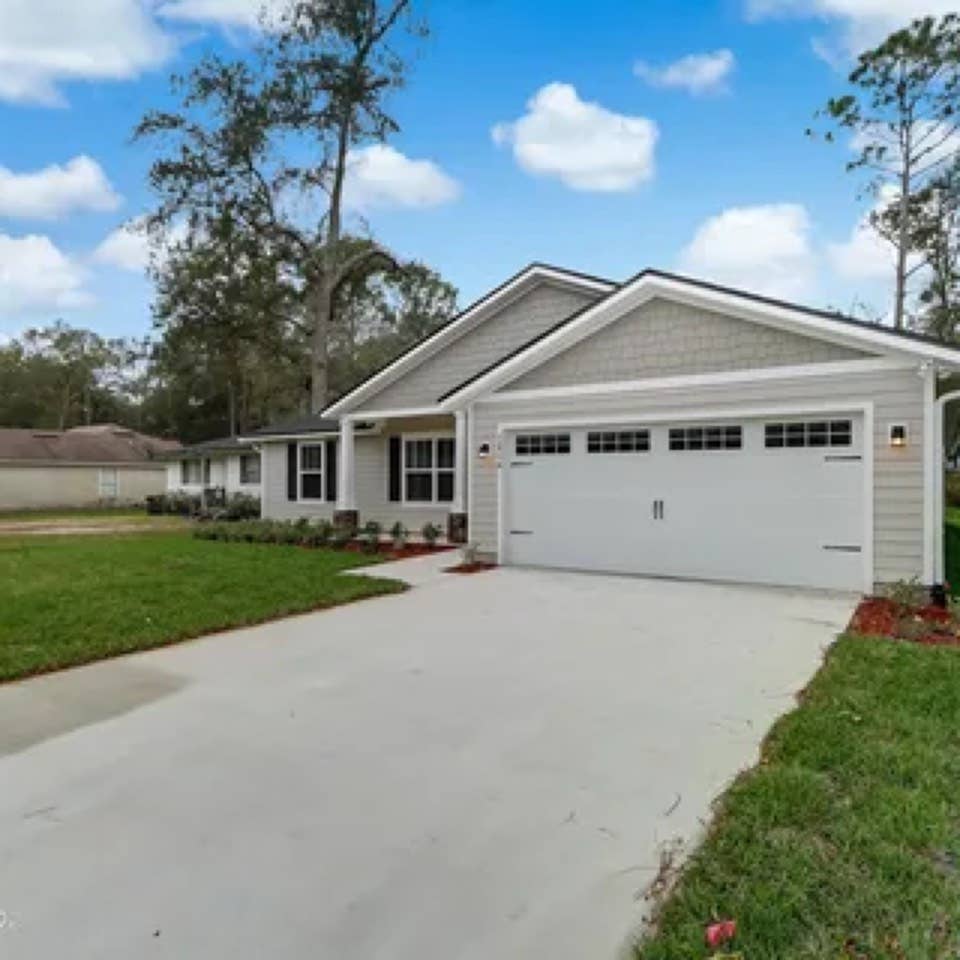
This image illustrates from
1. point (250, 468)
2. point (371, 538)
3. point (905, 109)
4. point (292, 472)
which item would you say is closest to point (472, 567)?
point (371, 538)

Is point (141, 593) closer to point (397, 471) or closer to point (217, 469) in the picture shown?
point (397, 471)

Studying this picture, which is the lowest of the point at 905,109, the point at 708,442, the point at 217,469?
the point at 217,469

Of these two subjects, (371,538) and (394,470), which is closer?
(371,538)

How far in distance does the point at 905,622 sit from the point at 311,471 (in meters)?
13.6

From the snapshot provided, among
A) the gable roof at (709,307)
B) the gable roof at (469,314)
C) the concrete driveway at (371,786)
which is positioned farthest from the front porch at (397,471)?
the concrete driveway at (371,786)

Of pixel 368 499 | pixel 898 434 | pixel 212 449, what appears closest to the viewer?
pixel 898 434

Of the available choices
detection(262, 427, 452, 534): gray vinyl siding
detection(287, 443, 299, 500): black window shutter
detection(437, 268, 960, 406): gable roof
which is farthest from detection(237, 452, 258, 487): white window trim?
detection(437, 268, 960, 406): gable roof

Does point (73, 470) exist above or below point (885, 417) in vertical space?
below

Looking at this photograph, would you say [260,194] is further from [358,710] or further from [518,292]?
[358,710]

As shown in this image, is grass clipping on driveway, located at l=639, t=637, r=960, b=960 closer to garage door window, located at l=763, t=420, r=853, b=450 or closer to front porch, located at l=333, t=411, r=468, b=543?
garage door window, located at l=763, t=420, r=853, b=450

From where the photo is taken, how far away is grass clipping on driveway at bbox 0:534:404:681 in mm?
6098

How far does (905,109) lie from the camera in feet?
65.0

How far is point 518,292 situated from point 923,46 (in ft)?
49.1

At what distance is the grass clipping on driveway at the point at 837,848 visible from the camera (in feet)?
7.02
